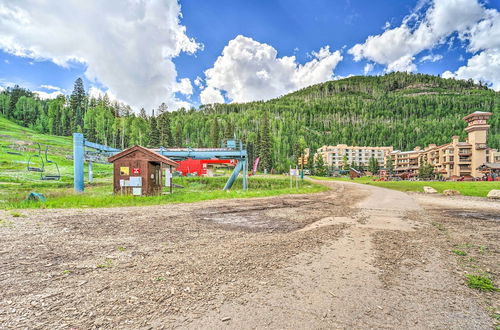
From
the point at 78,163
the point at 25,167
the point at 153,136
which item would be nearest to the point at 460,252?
the point at 78,163

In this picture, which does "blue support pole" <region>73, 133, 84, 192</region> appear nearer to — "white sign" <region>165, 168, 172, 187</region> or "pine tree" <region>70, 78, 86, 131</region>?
"white sign" <region>165, 168, 172, 187</region>

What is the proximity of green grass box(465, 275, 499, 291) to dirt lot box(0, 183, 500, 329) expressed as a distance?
13cm

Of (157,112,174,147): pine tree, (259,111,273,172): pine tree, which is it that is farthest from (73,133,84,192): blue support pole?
(259,111,273,172): pine tree

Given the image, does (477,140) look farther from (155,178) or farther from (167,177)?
(155,178)

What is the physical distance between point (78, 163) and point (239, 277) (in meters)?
23.3

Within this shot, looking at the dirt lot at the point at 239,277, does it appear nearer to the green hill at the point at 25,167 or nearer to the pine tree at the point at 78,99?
the green hill at the point at 25,167

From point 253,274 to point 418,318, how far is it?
2.61m

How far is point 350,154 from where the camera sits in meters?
134

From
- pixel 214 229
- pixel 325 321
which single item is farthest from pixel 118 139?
pixel 325 321

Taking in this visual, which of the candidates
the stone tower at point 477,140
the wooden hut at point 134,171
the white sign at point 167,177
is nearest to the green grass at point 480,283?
the wooden hut at point 134,171

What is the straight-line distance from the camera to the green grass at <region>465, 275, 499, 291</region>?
159 inches

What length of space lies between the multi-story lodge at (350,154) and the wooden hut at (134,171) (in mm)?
120204

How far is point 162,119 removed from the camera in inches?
2849

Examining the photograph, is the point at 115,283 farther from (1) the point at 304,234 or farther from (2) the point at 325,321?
(1) the point at 304,234
